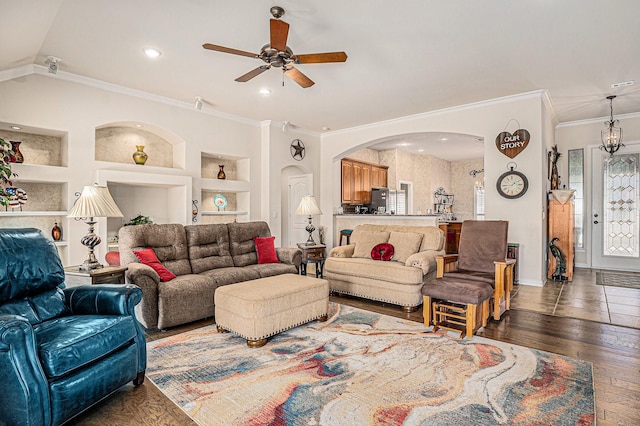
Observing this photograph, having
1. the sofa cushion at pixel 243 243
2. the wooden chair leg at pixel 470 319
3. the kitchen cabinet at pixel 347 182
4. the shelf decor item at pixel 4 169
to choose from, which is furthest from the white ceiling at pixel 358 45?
the kitchen cabinet at pixel 347 182

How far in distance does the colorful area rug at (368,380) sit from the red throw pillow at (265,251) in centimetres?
151

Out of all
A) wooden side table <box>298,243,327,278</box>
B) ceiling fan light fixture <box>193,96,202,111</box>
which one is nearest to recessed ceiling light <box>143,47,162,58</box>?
ceiling fan light fixture <box>193,96,202,111</box>

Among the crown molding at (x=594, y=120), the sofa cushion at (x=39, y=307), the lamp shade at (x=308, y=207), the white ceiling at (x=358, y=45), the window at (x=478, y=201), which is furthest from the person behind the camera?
the window at (x=478, y=201)

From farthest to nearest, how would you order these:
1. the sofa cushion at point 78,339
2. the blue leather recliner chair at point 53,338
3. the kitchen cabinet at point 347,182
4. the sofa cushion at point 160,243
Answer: the kitchen cabinet at point 347,182 < the sofa cushion at point 160,243 < the sofa cushion at point 78,339 < the blue leather recliner chair at point 53,338

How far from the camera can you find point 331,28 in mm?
3180

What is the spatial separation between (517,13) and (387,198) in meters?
6.03

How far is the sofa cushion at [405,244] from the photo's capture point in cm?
450

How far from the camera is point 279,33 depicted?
2732mm

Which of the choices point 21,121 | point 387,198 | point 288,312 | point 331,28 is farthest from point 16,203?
point 387,198

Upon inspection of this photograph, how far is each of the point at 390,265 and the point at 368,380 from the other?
1999mm

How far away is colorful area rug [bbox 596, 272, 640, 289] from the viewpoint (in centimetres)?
527

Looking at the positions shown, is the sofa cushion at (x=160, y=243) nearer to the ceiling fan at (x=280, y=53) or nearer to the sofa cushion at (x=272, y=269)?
the sofa cushion at (x=272, y=269)

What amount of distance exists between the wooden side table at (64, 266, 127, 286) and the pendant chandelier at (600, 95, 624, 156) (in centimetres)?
747

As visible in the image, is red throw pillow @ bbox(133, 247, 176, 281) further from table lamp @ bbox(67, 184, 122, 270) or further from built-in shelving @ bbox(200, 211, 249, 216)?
built-in shelving @ bbox(200, 211, 249, 216)
